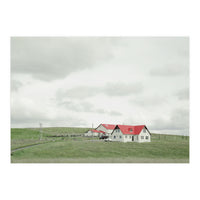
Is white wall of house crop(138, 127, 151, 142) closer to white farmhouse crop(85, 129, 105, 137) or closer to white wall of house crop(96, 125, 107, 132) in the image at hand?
white wall of house crop(96, 125, 107, 132)

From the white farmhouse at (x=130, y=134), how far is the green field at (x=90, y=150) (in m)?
0.53

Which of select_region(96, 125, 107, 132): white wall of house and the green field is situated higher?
select_region(96, 125, 107, 132): white wall of house

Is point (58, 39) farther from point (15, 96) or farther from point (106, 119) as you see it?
point (106, 119)

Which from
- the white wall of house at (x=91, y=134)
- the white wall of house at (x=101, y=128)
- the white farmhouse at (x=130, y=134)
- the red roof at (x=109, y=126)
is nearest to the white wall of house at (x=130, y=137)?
the white farmhouse at (x=130, y=134)

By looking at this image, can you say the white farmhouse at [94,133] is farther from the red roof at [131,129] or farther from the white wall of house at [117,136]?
the red roof at [131,129]

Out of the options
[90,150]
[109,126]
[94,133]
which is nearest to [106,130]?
[109,126]

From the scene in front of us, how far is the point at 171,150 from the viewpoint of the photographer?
14836mm

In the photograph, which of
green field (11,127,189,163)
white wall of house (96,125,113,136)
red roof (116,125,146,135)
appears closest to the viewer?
green field (11,127,189,163)

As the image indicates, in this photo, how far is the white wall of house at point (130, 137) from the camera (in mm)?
16000

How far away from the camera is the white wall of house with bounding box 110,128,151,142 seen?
16.0m

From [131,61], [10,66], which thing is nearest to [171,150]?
[131,61]

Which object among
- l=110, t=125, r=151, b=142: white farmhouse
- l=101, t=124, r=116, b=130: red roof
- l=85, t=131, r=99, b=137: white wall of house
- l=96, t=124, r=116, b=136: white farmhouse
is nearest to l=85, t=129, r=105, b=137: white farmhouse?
l=85, t=131, r=99, b=137: white wall of house

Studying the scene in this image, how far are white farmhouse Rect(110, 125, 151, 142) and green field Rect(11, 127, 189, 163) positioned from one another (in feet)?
1.73

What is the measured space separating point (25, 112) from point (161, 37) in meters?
11.7
